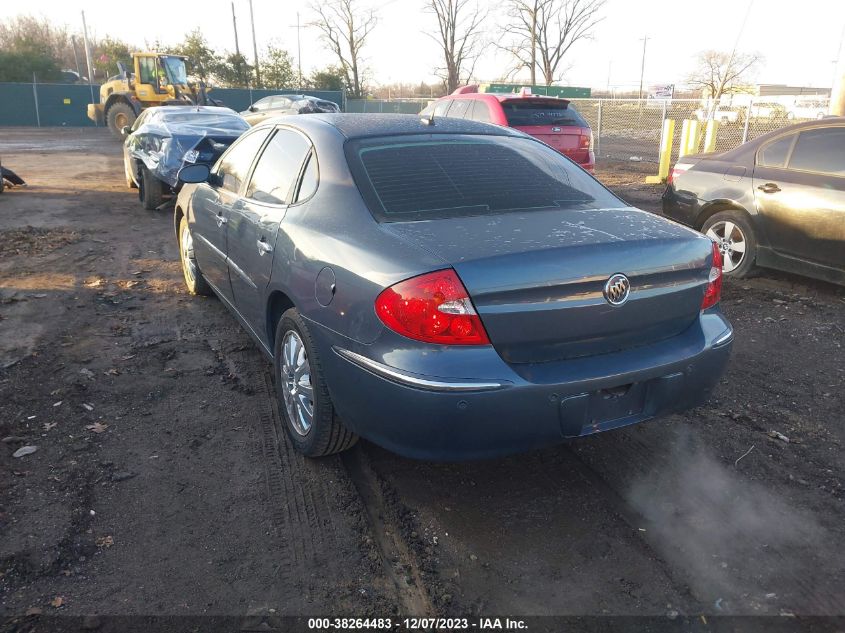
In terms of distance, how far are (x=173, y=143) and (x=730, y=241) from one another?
7.53 metres

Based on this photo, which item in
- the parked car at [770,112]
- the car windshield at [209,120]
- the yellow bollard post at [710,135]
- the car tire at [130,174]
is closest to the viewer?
the car windshield at [209,120]

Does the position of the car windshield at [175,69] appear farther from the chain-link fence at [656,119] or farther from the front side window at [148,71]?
the chain-link fence at [656,119]

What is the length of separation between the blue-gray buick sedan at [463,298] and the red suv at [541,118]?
724 cm

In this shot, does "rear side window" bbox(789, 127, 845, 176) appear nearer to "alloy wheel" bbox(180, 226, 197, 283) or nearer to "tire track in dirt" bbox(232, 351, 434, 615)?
"tire track in dirt" bbox(232, 351, 434, 615)

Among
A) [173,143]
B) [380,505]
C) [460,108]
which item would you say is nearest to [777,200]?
[380,505]

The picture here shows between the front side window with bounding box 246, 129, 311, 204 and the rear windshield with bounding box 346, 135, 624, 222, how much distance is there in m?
0.43

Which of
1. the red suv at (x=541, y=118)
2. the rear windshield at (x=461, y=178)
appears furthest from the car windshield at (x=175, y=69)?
the rear windshield at (x=461, y=178)

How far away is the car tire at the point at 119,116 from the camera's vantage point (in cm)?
2423

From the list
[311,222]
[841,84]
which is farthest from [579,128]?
[311,222]

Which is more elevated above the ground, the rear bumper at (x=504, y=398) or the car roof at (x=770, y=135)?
the car roof at (x=770, y=135)

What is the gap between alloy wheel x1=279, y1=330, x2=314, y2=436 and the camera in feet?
10.5

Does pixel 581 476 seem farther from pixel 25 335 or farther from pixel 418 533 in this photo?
pixel 25 335

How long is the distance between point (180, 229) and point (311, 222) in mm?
3369

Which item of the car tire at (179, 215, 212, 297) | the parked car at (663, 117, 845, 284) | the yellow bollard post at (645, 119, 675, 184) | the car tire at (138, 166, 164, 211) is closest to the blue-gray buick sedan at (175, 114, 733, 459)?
the car tire at (179, 215, 212, 297)
